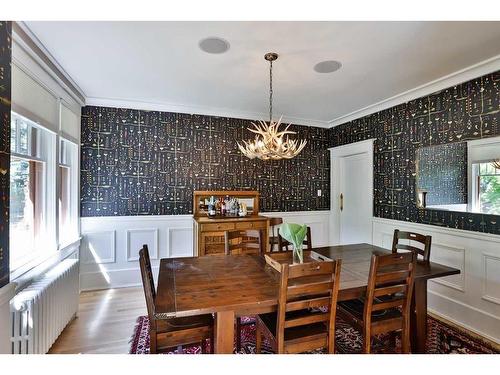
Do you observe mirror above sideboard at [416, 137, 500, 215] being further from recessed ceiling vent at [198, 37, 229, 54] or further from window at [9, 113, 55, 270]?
window at [9, 113, 55, 270]

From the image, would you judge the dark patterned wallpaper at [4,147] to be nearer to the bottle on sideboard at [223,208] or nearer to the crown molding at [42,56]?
the crown molding at [42,56]

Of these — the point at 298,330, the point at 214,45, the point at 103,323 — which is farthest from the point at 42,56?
the point at 298,330

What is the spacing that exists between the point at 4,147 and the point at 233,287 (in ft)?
4.89

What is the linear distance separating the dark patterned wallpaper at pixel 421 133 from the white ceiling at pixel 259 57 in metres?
0.27

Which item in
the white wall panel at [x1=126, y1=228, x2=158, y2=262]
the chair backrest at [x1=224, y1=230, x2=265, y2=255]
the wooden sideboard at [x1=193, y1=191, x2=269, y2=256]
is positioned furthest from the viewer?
the white wall panel at [x1=126, y1=228, x2=158, y2=262]

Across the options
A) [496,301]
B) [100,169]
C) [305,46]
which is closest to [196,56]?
[305,46]

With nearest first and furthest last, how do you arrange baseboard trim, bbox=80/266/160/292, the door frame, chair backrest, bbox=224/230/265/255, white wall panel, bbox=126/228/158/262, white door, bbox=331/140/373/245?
chair backrest, bbox=224/230/265/255 → baseboard trim, bbox=80/266/160/292 → white wall panel, bbox=126/228/158/262 → white door, bbox=331/140/373/245 → the door frame

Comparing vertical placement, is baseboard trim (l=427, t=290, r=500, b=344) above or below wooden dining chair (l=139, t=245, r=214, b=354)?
below

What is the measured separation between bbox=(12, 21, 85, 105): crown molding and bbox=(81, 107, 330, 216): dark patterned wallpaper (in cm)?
66

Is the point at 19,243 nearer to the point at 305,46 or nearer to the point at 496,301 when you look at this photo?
the point at 305,46

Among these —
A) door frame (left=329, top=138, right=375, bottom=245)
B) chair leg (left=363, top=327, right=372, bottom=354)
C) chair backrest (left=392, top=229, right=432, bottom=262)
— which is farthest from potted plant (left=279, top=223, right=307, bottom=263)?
door frame (left=329, top=138, right=375, bottom=245)

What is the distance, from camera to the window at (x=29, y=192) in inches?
82.8

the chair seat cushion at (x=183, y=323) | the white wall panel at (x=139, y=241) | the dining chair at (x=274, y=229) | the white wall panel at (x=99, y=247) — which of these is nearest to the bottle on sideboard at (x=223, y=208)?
the dining chair at (x=274, y=229)

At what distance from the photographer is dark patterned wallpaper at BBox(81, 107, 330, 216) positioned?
3537mm
